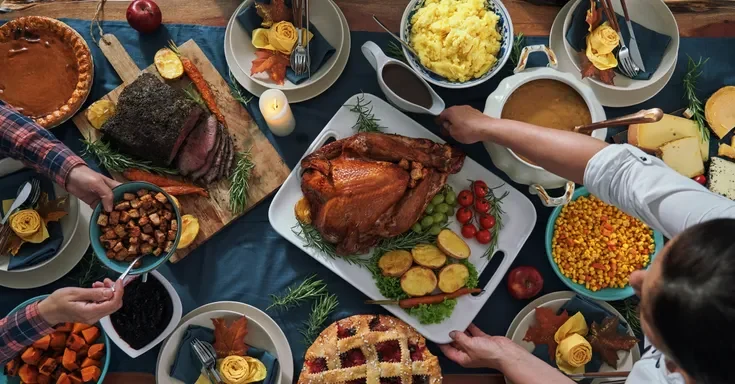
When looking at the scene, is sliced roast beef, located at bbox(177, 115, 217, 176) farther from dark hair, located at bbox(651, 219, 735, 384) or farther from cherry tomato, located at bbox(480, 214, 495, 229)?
dark hair, located at bbox(651, 219, 735, 384)

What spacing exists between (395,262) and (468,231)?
Answer: 34 centimetres

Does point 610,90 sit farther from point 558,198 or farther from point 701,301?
point 701,301

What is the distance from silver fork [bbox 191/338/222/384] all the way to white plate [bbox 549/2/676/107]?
1.91 meters

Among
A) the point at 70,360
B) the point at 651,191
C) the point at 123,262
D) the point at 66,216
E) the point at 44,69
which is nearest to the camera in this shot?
the point at 651,191

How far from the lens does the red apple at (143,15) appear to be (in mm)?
2451

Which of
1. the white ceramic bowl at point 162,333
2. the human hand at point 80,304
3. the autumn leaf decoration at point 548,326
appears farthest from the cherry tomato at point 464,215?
the human hand at point 80,304

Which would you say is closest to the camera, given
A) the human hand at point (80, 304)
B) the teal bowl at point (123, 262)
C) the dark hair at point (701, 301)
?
the dark hair at point (701, 301)

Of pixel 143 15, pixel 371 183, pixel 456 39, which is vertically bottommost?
pixel 371 183

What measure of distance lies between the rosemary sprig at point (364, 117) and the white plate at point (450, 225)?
0.02 m

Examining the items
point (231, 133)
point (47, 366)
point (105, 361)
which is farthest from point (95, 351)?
point (231, 133)

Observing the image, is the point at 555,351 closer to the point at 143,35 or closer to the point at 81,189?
the point at 81,189

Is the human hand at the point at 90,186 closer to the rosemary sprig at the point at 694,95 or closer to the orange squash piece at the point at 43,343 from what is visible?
the orange squash piece at the point at 43,343

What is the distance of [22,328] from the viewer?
203 cm

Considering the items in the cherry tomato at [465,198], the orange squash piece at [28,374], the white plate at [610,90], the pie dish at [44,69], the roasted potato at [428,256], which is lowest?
the orange squash piece at [28,374]
